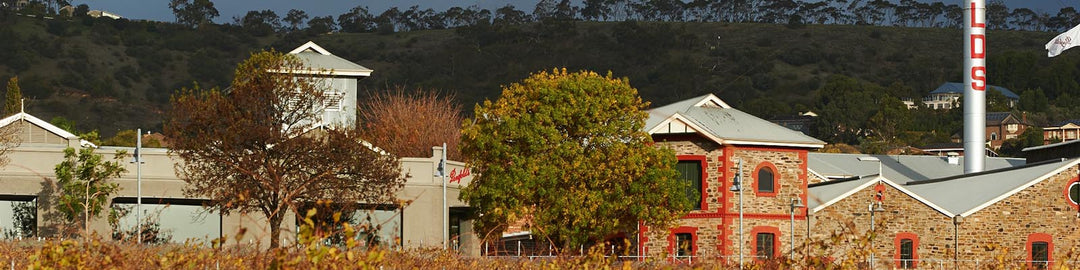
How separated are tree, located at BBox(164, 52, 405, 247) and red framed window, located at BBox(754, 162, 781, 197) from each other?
11.7 meters

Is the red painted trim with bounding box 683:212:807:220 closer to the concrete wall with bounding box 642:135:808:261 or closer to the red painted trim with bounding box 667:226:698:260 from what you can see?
the concrete wall with bounding box 642:135:808:261

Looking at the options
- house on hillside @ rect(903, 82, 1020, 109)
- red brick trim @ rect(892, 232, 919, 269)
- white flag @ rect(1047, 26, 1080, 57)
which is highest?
house on hillside @ rect(903, 82, 1020, 109)

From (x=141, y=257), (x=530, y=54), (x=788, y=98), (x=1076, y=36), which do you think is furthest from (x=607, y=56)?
(x=141, y=257)

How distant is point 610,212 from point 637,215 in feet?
2.77

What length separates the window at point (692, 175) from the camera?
160 feet

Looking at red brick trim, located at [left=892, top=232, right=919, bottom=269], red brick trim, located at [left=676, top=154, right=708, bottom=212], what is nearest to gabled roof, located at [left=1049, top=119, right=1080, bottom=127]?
red brick trim, located at [left=892, top=232, right=919, bottom=269]

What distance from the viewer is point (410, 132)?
8450 cm

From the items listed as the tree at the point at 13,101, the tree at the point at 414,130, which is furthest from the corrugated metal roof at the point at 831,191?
the tree at the point at 13,101

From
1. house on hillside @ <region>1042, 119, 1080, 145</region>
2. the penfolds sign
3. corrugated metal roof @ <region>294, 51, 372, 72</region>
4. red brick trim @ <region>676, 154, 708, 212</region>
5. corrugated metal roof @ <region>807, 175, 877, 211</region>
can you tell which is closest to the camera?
red brick trim @ <region>676, 154, 708, 212</region>

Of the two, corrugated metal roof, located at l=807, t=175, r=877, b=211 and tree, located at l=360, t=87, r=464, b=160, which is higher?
tree, located at l=360, t=87, r=464, b=160

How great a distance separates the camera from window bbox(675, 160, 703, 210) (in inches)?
1924

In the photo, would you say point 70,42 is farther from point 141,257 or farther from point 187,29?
point 141,257

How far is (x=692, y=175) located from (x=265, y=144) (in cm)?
1386

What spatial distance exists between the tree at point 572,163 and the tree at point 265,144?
3.74 metres
